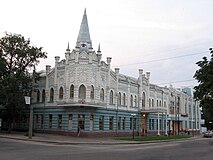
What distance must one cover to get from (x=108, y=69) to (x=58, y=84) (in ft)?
26.1

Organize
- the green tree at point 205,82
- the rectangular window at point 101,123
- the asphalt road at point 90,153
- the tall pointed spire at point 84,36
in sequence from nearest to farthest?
1. the asphalt road at point 90,153
2. the green tree at point 205,82
3. the rectangular window at point 101,123
4. the tall pointed spire at point 84,36

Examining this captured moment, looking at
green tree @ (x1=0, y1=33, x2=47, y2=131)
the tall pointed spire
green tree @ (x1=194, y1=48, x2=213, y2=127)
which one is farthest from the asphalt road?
the tall pointed spire

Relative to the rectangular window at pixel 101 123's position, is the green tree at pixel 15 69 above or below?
above

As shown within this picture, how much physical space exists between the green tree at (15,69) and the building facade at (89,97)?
4040 mm

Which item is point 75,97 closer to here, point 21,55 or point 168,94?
point 21,55

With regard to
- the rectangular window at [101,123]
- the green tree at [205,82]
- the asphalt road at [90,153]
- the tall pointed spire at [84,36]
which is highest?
the tall pointed spire at [84,36]

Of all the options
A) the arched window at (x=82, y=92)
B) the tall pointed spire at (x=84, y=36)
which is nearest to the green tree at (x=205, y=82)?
the arched window at (x=82, y=92)

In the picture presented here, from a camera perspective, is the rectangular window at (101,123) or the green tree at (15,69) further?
the rectangular window at (101,123)

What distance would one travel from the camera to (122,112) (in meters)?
50.3

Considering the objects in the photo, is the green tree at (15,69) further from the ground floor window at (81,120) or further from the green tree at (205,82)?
the green tree at (205,82)

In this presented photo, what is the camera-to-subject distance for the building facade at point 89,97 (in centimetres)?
4275

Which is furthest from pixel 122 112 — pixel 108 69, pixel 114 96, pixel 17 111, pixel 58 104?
pixel 17 111

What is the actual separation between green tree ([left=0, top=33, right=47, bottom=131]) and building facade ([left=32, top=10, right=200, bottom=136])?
4040 millimetres

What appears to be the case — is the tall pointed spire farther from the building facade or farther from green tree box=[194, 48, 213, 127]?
green tree box=[194, 48, 213, 127]
